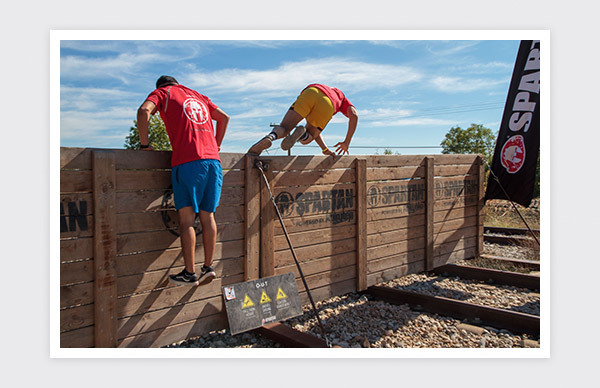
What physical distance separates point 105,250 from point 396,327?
305 centimetres

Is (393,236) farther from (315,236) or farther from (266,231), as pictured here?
(266,231)

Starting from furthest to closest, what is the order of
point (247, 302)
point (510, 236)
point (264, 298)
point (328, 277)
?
point (510, 236), point (328, 277), point (264, 298), point (247, 302)

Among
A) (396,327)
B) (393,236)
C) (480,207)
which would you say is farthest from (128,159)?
(480,207)

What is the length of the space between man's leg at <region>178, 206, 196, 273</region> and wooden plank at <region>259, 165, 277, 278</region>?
3.65ft

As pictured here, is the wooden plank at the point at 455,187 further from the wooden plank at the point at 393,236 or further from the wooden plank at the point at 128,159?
the wooden plank at the point at 128,159

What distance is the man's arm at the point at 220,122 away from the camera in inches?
162

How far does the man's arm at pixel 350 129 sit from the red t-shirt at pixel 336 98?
0.22ft

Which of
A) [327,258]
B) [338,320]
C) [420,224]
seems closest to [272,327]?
[338,320]

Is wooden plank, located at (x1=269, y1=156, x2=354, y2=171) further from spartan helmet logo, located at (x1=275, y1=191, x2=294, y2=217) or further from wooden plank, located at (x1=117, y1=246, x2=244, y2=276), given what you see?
wooden plank, located at (x1=117, y1=246, x2=244, y2=276)

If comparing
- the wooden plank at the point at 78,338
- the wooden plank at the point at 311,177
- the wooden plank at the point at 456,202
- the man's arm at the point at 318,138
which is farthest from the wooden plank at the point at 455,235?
the wooden plank at the point at 78,338

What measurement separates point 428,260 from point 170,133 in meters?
4.93

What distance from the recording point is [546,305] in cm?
393

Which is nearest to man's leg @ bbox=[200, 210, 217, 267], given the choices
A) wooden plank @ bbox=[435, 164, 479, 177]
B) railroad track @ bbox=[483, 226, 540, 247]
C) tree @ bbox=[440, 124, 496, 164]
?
wooden plank @ bbox=[435, 164, 479, 177]

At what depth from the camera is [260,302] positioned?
423cm
